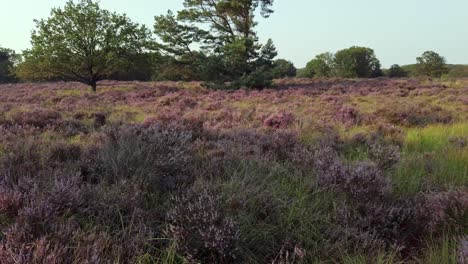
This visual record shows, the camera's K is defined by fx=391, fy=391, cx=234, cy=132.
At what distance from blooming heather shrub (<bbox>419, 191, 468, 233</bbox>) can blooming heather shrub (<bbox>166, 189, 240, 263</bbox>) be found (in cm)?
166

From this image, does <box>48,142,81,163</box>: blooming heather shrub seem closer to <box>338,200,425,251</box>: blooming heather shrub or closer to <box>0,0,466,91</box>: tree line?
<box>338,200,425,251</box>: blooming heather shrub

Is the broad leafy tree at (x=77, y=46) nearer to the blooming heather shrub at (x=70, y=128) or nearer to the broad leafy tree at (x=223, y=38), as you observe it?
the broad leafy tree at (x=223, y=38)

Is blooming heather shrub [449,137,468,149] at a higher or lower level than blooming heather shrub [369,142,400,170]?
lower

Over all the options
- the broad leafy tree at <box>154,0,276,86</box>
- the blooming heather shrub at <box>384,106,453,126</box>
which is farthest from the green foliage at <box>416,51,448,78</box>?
the blooming heather shrub at <box>384,106,453,126</box>

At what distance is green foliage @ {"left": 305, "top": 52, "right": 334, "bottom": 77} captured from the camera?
74000 millimetres

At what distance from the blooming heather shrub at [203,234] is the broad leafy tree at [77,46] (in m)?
25.2

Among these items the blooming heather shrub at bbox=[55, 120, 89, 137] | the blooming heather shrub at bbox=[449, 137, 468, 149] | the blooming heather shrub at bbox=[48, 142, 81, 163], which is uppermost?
the blooming heather shrub at bbox=[48, 142, 81, 163]

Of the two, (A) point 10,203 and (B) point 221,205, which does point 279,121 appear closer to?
(B) point 221,205

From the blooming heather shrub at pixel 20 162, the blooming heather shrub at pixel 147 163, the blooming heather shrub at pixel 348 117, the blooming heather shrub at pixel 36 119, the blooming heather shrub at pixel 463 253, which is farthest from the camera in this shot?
the blooming heather shrub at pixel 348 117

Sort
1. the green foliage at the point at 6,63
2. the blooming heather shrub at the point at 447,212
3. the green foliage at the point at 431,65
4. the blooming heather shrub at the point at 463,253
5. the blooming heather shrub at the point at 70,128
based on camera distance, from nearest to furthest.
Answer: the blooming heather shrub at the point at 463,253, the blooming heather shrub at the point at 447,212, the blooming heather shrub at the point at 70,128, the green foliage at the point at 6,63, the green foliage at the point at 431,65

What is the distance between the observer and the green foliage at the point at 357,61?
72875 mm

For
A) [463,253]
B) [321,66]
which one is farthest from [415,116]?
[321,66]

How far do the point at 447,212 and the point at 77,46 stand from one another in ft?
88.5

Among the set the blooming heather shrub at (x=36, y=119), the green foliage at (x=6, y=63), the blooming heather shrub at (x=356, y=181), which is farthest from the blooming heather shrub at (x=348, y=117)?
the green foliage at (x=6, y=63)
